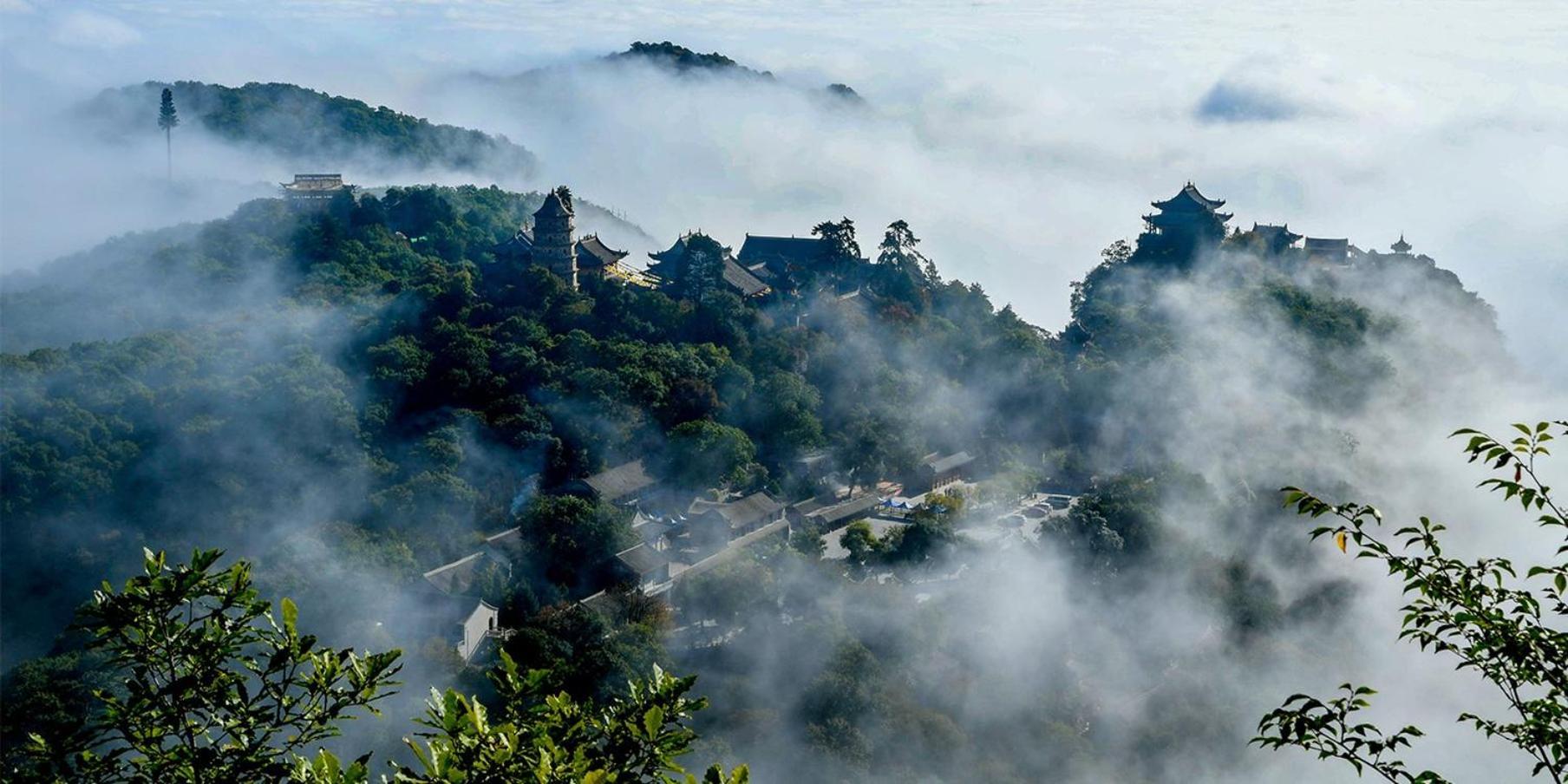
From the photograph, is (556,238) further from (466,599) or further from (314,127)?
(314,127)

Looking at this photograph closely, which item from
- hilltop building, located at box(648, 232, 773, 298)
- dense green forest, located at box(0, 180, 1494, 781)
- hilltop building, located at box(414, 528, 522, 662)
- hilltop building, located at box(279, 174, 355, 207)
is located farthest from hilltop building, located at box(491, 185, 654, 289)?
hilltop building, located at box(279, 174, 355, 207)

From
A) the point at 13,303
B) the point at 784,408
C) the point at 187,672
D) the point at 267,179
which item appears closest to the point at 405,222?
the point at 13,303

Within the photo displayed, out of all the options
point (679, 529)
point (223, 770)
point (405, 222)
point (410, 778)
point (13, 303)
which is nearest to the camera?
point (410, 778)

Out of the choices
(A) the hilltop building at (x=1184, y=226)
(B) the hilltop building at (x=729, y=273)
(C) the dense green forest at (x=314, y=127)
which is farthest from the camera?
(C) the dense green forest at (x=314, y=127)

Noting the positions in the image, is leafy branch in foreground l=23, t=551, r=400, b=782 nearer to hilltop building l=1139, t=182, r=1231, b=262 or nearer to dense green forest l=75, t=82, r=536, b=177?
hilltop building l=1139, t=182, r=1231, b=262

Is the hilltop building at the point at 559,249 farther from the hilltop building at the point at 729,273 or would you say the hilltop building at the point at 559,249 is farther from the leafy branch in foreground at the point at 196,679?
the leafy branch in foreground at the point at 196,679

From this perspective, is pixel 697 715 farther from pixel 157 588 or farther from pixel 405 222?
pixel 405 222

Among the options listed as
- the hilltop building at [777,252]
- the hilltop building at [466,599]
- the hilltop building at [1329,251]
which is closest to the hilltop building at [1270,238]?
the hilltop building at [1329,251]
